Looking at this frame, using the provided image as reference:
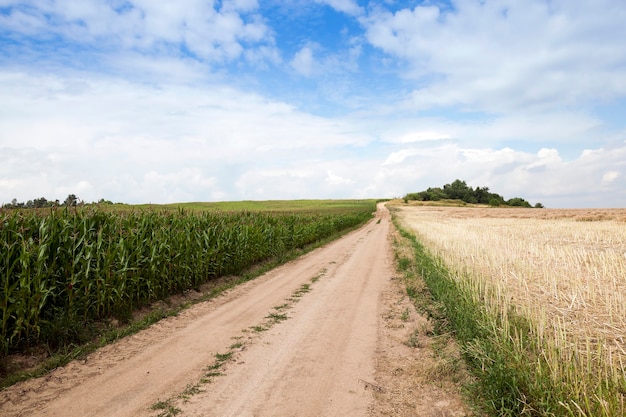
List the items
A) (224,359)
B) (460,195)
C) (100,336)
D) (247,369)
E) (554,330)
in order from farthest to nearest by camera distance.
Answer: (460,195) → (100,336) → (224,359) → (247,369) → (554,330)

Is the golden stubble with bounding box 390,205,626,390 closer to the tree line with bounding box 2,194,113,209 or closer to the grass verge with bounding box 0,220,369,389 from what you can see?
the grass verge with bounding box 0,220,369,389

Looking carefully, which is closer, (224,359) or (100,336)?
(224,359)

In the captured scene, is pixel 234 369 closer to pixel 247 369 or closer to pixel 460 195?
pixel 247 369

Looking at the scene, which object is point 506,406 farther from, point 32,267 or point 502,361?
point 32,267

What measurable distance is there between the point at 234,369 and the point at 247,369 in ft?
0.69

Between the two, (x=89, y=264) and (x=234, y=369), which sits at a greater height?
(x=89, y=264)

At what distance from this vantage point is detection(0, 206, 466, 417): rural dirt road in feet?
16.4

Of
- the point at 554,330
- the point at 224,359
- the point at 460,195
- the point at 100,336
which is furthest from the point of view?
the point at 460,195

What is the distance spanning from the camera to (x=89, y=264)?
7.91 metres

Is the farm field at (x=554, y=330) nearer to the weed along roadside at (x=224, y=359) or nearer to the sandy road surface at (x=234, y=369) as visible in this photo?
the sandy road surface at (x=234, y=369)

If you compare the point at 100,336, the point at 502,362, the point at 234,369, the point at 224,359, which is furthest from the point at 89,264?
the point at 502,362

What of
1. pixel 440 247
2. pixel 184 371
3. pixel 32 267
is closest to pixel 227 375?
pixel 184 371

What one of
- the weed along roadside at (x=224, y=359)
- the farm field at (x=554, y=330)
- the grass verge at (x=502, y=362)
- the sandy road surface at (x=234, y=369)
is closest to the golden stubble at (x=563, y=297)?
the farm field at (x=554, y=330)

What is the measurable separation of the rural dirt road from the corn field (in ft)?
3.96
